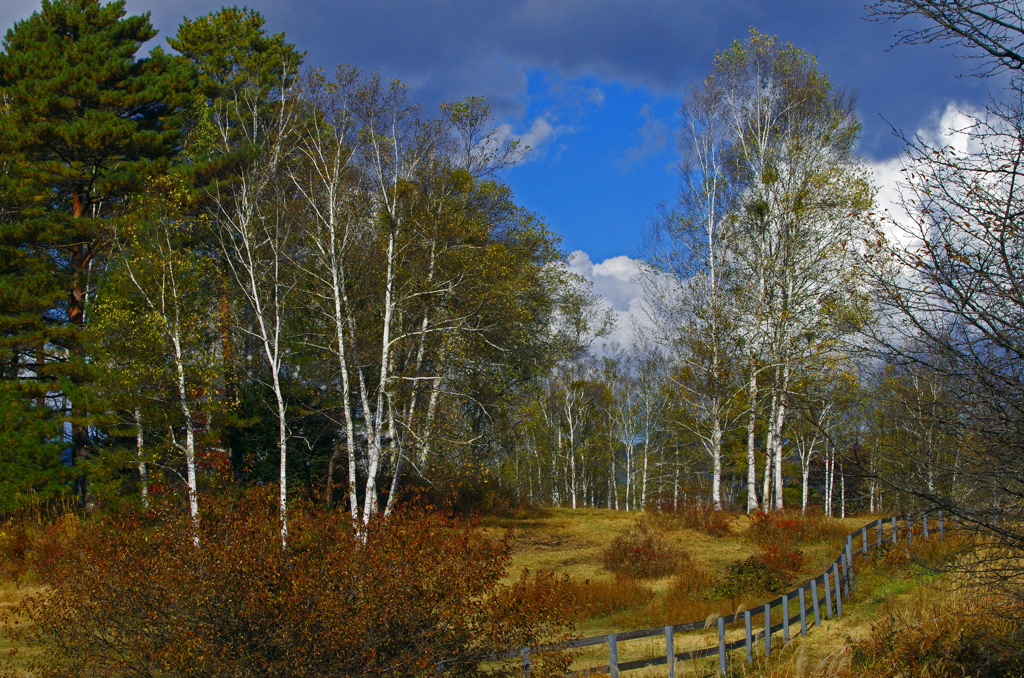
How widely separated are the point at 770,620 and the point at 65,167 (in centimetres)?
2195

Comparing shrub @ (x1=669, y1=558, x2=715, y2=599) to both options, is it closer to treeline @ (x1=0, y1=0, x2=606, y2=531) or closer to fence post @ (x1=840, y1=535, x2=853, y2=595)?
fence post @ (x1=840, y1=535, x2=853, y2=595)

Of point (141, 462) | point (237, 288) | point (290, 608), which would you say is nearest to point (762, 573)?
point (290, 608)

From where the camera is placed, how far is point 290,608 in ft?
23.4

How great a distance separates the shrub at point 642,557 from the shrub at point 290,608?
31.2 feet

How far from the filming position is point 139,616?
24.5 ft

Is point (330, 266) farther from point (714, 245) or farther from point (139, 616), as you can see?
point (714, 245)

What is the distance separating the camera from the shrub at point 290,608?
7.03m

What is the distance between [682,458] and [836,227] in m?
32.8

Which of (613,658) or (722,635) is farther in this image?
(722,635)

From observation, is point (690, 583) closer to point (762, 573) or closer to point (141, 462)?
point (762, 573)

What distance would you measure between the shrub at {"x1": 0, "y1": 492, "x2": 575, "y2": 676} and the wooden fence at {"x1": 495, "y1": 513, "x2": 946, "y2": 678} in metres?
0.65

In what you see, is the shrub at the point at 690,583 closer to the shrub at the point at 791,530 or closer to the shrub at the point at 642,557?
the shrub at the point at 642,557

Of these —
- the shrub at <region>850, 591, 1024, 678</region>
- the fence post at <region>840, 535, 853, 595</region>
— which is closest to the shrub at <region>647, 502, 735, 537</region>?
the fence post at <region>840, 535, 853, 595</region>

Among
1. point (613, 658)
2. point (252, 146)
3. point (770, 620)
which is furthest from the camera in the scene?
point (252, 146)
